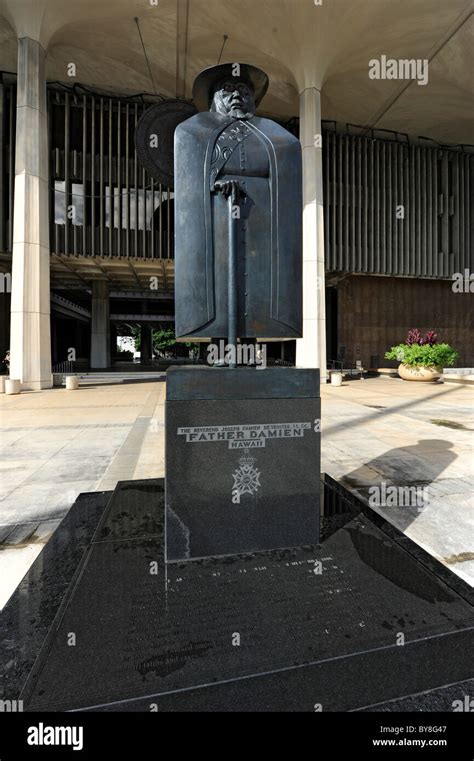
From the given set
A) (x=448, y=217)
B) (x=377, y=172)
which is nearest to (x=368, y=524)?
(x=377, y=172)

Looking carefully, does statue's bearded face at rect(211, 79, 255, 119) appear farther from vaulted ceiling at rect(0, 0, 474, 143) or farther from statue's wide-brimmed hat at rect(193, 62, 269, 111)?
vaulted ceiling at rect(0, 0, 474, 143)

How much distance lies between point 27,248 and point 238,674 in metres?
17.5

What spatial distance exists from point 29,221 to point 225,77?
50.7 ft

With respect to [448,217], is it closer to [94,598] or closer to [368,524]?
[368,524]

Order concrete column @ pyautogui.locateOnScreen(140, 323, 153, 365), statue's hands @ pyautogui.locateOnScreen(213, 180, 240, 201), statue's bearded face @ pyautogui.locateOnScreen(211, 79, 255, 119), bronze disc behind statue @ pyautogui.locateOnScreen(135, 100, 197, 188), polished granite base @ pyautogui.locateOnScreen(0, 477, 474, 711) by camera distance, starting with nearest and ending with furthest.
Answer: polished granite base @ pyautogui.locateOnScreen(0, 477, 474, 711) → statue's hands @ pyautogui.locateOnScreen(213, 180, 240, 201) → statue's bearded face @ pyautogui.locateOnScreen(211, 79, 255, 119) → bronze disc behind statue @ pyautogui.locateOnScreen(135, 100, 197, 188) → concrete column @ pyautogui.locateOnScreen(140, 323, 153, 365)

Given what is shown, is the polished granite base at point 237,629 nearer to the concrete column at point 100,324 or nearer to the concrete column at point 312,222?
the concrete column at point 312,222

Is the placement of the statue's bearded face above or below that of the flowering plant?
above

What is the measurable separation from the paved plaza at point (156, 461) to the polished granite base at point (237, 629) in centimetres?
66

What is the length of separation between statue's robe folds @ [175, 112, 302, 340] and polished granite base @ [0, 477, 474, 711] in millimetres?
1690

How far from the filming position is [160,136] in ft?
10.8

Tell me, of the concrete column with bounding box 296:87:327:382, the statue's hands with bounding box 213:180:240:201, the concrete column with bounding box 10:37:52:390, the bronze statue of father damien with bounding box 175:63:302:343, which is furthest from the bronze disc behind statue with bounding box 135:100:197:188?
the concrete column with bounding box 296:87:327:382

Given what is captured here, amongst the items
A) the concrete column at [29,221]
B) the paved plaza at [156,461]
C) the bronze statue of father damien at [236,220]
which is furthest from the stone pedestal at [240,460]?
the concrete column at [29,221]

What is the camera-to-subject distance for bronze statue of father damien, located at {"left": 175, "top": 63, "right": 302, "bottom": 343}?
2875 mm

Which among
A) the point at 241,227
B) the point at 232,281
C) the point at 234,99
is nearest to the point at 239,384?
the point at 232,281
